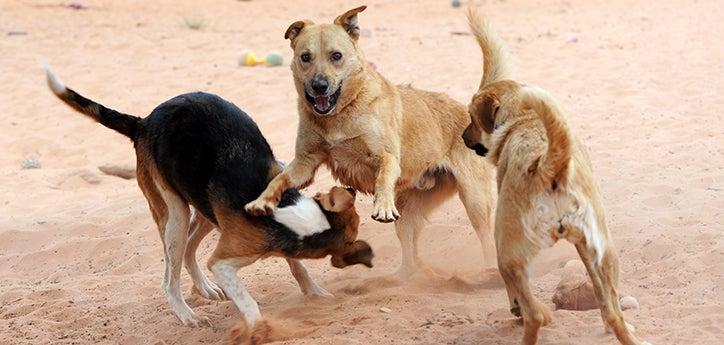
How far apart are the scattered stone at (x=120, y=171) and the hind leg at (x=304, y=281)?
3770 mm

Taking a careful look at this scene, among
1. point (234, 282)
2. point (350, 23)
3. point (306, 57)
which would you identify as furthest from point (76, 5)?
point (234, 282)

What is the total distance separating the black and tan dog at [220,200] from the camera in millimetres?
5965

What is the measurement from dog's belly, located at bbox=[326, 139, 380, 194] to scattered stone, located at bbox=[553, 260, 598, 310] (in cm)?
138

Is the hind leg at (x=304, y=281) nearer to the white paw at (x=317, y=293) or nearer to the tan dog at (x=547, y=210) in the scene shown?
the white paw at (x=317, y=293)

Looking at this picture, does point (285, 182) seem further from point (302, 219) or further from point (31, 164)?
point (31, 164)

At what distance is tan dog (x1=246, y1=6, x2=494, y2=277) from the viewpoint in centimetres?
645

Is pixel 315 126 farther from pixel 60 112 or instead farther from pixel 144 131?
pixel 60 112

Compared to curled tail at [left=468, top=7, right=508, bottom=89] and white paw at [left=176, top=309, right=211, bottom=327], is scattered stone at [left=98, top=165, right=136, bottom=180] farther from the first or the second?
curled tail at [left=468, top=7, right=508, bottom=89]

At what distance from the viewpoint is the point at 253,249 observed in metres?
5.99

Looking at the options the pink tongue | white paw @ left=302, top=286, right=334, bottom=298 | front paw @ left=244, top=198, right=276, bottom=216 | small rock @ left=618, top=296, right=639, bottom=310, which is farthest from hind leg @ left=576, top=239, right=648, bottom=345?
white paw @ left=302, top=286, right=334, bottom=298

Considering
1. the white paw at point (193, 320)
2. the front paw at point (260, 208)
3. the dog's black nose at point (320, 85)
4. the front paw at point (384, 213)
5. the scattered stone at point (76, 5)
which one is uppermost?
the dog's black nose at point (320, 85)

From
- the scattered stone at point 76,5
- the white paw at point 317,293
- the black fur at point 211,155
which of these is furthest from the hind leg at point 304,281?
the scattered stone at point 76,5

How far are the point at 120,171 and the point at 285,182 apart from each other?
14.2 feet

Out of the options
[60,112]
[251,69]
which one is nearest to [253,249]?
[60,112]
